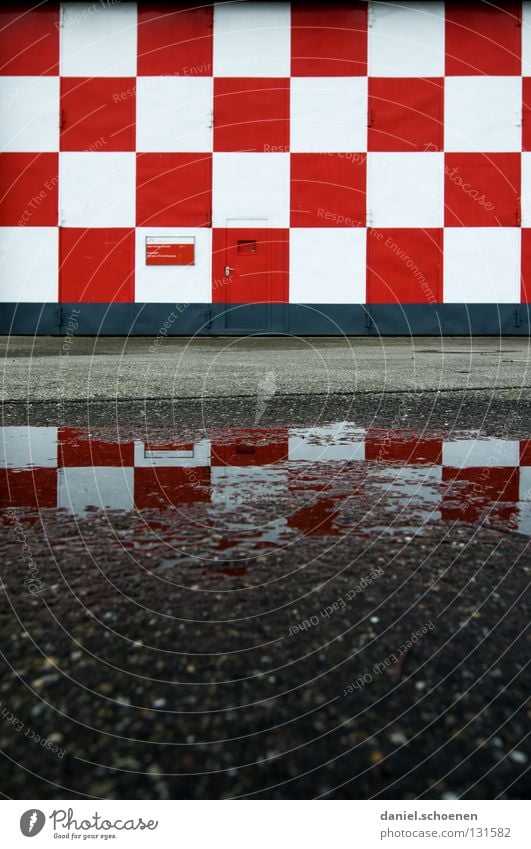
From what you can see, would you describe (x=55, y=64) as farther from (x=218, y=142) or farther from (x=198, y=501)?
(x=198, y=501)

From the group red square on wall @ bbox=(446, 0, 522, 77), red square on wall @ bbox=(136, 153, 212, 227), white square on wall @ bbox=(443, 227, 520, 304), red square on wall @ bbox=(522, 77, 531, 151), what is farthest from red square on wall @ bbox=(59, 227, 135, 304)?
red square on wall @ bbox=(522, 77, 531, 151)

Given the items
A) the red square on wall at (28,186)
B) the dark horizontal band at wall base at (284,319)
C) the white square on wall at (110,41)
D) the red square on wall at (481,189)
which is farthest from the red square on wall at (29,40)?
the red square on wall at (481,189)

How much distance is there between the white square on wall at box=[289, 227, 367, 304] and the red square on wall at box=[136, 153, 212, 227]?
756mm

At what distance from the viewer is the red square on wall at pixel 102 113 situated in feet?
18.1

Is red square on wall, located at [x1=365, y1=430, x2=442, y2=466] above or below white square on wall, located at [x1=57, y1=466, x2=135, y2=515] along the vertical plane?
above

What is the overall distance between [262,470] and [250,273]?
472 cm

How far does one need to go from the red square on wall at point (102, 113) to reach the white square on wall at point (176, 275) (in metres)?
0.70

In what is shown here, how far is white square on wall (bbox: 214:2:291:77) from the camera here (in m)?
5.48

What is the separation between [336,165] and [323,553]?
17.3 feet

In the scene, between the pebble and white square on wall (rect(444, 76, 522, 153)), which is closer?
the pebble

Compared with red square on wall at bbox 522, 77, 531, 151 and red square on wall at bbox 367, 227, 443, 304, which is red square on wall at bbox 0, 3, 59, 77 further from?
red square on wall at bbox 522, 77, 531, 151

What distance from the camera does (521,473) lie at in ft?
3.46

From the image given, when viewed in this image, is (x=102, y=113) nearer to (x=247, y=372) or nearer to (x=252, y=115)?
(x=252, y=115)

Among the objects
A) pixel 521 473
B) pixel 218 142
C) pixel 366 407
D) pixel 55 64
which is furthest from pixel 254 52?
pixel 521 473
